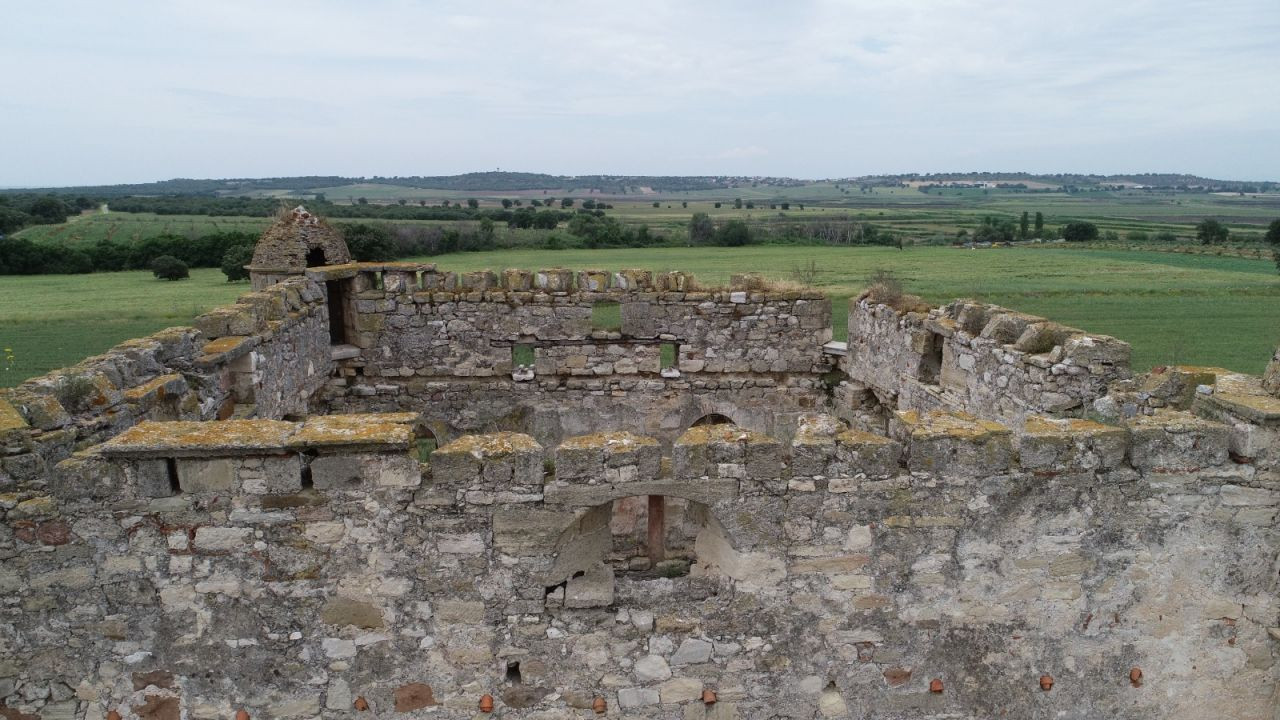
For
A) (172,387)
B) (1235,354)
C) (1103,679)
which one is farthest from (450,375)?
(1235,354)

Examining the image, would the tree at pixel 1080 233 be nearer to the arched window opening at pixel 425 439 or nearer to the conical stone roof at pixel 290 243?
the arched window opening at pixel 425 439

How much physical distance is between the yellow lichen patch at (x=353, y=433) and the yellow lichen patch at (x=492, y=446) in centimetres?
28

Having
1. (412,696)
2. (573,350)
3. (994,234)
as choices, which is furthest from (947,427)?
(994,234)

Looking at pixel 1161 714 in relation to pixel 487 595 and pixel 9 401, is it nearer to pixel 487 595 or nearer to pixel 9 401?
pixel 487 595

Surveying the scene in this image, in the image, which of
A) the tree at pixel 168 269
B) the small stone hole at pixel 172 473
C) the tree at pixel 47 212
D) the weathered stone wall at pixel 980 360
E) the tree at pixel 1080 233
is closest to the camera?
the small stone hole at pixel 172 473

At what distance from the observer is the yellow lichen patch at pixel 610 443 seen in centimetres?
540

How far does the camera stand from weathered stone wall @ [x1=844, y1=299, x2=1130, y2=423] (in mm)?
8172

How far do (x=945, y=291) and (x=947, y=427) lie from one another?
99.8 ft

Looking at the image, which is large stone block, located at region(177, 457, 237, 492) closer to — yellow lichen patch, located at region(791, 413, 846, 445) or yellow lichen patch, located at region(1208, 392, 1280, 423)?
yellow lichen patch, located at region(791, 413, 846, 445)

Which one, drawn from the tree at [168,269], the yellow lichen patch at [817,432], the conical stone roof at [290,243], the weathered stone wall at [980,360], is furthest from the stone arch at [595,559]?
A: the tree at [168,269]

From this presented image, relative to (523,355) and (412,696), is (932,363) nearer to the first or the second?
(523,355)

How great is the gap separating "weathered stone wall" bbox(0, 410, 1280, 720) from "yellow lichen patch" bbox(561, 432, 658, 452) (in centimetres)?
2

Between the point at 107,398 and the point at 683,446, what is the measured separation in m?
4.68

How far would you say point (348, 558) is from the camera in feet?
17.9
